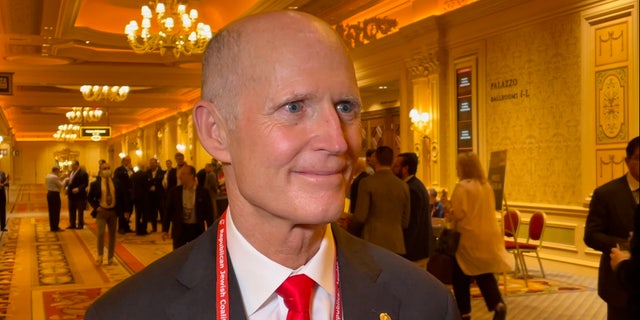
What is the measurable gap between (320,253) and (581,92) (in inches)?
332

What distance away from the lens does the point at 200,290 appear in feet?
3.38

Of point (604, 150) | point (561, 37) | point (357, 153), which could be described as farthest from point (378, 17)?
point (357, 153)

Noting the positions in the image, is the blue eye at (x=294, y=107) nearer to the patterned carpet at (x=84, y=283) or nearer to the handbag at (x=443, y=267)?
the handbag at (x=443, y=267)

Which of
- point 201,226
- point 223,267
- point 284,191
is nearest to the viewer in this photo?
point 284,191

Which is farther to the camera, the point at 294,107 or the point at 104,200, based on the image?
the point at 104,200

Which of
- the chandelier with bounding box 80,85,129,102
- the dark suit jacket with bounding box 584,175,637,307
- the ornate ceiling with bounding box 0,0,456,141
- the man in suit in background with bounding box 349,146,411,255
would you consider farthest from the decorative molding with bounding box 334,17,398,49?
the dark suit jacket with bounding box 584,175,637,307

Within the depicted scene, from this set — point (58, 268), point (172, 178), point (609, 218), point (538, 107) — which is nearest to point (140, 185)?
point (172, 178)

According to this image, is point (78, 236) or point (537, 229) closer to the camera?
point (537, 229)

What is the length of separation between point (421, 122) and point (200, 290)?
11101 millimetres

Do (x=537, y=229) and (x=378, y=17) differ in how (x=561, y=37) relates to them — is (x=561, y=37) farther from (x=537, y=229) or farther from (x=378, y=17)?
(x=378, y=17)

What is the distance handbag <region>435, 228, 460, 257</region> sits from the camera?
17.5 feet

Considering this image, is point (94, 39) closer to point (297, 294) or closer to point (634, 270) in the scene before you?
point (634, 270)

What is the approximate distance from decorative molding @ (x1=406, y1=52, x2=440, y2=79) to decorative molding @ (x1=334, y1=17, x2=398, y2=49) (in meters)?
0.82

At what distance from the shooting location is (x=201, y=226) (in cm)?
710
